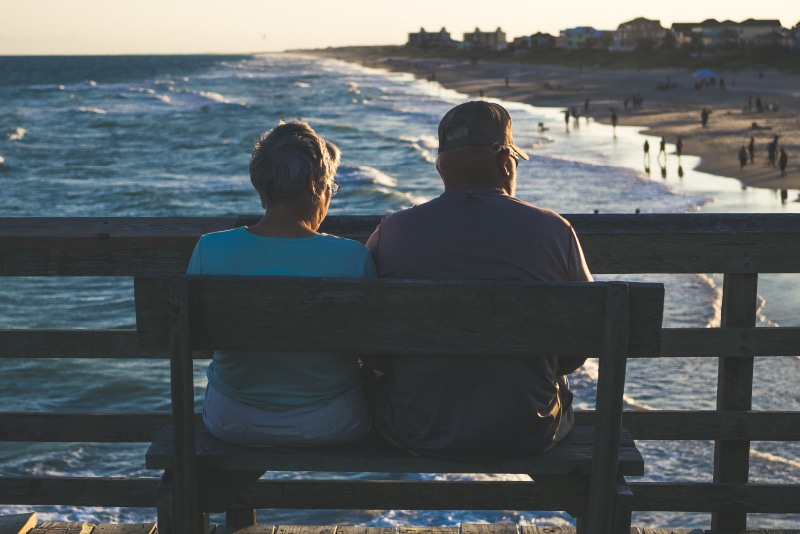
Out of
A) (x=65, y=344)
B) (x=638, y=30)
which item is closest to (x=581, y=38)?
(x=638, y=30)

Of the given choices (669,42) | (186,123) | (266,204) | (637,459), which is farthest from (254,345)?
(669,42)

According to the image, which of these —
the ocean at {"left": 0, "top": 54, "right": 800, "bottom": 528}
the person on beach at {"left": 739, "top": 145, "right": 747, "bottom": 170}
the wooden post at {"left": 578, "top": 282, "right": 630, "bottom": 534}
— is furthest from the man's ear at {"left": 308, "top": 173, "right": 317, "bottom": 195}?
the person on beach at {"left": 739, "top": 145, "right": 747, "bottom": 170}

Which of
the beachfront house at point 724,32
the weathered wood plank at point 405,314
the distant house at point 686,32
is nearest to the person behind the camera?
the weathered wood plank at point 405,314

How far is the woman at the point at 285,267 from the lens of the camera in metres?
2.68

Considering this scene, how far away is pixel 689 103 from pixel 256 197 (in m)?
40.2

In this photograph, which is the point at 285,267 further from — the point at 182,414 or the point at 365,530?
the point at 365,530

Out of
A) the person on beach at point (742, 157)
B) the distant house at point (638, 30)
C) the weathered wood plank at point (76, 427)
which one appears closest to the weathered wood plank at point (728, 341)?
the weathered wood plank at point (76, 427)

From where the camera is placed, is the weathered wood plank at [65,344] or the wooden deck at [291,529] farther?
the wooden deck at [291,529]

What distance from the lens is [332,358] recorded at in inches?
107

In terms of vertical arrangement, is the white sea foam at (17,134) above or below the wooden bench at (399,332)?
below

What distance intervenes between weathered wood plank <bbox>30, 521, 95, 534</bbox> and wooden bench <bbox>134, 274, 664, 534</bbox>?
112 cm

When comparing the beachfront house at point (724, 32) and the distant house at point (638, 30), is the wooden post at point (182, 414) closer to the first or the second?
the beachfront house at point (724, 32)

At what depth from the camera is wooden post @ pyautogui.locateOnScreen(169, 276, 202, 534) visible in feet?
8.09

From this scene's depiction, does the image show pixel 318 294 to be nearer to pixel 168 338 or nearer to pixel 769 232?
pixel 168 338
